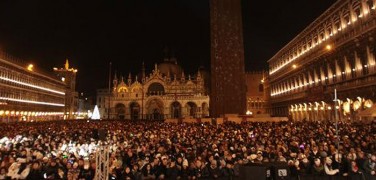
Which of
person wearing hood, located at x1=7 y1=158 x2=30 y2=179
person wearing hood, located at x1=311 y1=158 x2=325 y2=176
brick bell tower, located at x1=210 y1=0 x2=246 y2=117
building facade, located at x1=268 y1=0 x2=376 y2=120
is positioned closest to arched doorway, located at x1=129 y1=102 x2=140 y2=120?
building facade, located at x1=268 y1=0 x2=376 y2=120

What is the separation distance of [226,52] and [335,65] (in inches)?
530

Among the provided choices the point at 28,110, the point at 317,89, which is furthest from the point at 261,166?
the point at 28,110

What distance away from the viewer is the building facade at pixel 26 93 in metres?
52.4

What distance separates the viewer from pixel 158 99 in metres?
76.7

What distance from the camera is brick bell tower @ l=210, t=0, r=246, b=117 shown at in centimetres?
3575

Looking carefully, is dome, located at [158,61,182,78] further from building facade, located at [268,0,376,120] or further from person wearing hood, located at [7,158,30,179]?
person wearing hood, located at [7,158,30,179]

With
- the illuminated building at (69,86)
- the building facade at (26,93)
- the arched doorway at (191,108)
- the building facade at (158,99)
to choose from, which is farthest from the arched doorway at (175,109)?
the illuminated building at (69,86)

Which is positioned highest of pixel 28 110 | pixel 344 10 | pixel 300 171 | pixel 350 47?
pixel 344 10

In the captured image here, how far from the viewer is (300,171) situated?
1003 cm

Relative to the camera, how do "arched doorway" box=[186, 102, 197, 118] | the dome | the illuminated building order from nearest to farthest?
"arched doorway" box=[186, 102, 197, 118] → the dome → the illuminated building

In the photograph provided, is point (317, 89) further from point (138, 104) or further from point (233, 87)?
point (138, 104)

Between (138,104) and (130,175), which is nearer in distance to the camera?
(130,175)

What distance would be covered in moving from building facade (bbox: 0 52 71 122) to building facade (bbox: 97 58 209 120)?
51.3 ft

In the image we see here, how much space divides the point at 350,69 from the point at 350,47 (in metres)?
2.40
